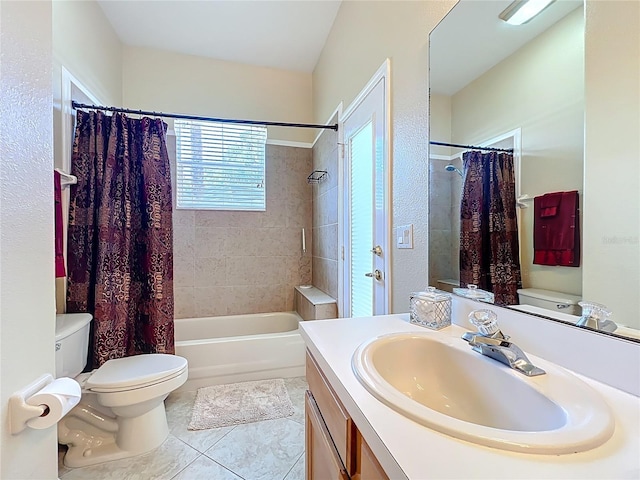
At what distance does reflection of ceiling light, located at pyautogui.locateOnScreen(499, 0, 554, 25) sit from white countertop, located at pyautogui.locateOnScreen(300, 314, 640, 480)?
3.12 feet

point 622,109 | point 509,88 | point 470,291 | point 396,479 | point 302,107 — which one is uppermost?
point 302,107

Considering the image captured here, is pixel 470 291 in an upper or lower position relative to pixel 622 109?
lower

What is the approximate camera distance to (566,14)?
75cm

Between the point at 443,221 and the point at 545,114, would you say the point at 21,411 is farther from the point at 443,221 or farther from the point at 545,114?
the point at 545,114

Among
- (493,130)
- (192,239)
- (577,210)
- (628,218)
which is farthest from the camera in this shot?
(192,239)

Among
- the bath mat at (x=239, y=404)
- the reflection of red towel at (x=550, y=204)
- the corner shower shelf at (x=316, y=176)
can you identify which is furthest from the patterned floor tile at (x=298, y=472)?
the corner shower shelf at (x=316, y=176)

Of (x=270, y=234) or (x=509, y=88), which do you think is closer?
(x=509, y=88)

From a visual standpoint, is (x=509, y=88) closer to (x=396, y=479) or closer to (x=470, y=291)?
(x=470, y=291)

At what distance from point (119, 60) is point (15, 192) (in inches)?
99.0

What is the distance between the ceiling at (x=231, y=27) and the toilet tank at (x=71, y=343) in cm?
227

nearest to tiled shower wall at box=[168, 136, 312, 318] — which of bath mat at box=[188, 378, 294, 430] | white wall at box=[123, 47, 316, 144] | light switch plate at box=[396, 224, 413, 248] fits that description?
white wall at box=[123, 47, 316, 144]

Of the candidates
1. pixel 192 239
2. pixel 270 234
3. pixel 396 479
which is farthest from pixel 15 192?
pixel 270 234

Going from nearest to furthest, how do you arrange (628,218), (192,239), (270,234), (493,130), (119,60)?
(628,218), (493,130), (119,60), (192,239), (270,234)

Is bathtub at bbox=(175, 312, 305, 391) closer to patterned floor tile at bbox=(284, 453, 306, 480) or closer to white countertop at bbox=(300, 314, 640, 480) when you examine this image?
patterned floor tile at bbox=(284, 453, 306, 480)
